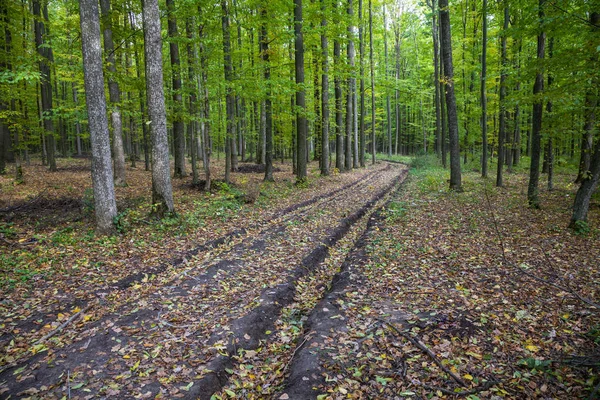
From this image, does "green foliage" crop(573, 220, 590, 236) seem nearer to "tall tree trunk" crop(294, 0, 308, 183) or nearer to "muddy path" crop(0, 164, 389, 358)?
"muddy path" crop(0, 164, 389, 358)

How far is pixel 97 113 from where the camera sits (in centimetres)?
784

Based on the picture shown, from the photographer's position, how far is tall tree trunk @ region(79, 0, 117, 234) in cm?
763

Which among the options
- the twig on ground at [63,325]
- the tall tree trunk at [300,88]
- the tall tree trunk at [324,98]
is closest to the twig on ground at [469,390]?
the twig on ground at [63,325]

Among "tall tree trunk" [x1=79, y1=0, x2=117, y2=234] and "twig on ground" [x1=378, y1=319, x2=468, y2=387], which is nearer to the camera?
"twig on ground" [x1=378, y1=319, x2=468, y2=387]

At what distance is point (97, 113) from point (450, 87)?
42.4 feet

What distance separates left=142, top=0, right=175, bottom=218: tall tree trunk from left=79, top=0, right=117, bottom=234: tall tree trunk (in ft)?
3.91

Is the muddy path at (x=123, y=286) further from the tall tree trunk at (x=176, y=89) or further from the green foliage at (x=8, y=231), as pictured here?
the tall tree trunk at (x=176, y=89)

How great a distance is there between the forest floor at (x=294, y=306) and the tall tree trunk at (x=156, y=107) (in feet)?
2.47

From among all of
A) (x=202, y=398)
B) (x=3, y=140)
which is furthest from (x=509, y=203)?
(x=3, y=140)

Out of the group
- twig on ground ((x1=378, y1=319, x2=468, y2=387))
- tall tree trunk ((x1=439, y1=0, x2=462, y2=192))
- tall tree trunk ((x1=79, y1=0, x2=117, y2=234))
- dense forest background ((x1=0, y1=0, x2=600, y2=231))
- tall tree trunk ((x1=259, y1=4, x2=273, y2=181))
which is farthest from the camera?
tall tree trunk ((x1=259, y1=4, x2=273, y2=181))

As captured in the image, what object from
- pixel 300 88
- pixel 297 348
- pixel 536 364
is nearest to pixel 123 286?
pixel 297 348

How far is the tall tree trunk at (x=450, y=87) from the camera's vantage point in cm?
1318

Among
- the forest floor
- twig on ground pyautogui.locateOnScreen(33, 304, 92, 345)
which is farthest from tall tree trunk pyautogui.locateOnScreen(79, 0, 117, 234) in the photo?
twig on ground pyautogui.locateOnScreen(33, 304, 92, 345)

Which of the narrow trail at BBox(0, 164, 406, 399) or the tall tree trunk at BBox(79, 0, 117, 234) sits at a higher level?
the tall tree trunk at BBox(79, 0, 117, 234)
